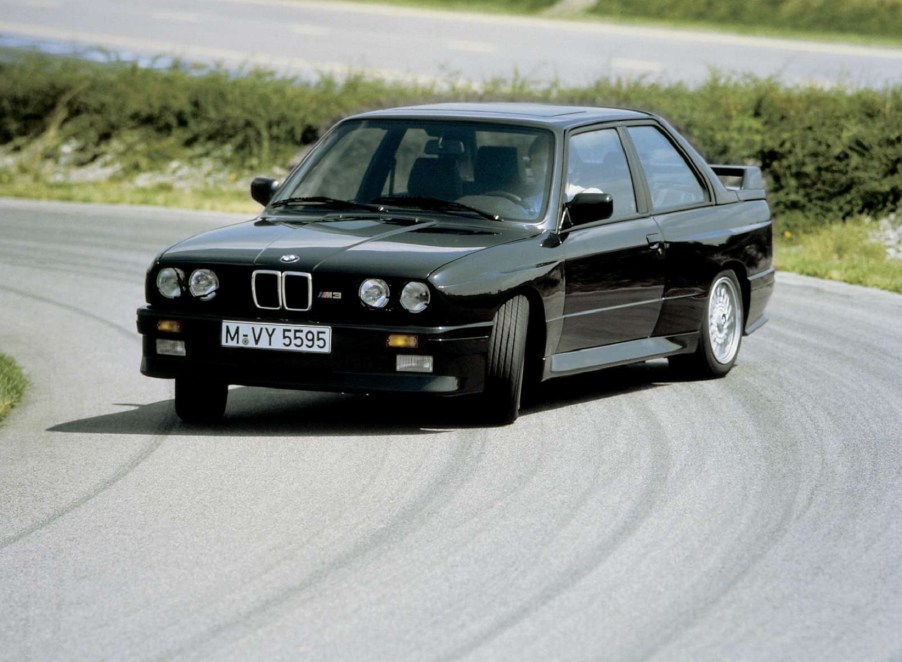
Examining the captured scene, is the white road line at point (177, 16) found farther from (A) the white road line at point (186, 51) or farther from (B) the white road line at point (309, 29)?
(B) the white road line at point (309, 29)

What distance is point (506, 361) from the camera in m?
7.99

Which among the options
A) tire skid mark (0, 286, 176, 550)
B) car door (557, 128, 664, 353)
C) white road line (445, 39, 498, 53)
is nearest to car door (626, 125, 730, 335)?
car door (557, 128, 664, 353)

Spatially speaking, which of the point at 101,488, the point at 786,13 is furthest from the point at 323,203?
the point at 786,13

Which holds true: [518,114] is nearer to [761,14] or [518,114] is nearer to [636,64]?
[636,64]

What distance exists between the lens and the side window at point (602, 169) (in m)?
8.98

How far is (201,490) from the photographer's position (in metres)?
6.89

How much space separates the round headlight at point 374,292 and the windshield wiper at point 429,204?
106 cm

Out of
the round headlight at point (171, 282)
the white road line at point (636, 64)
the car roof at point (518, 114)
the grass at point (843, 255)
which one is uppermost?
the car roof at point (518, 114)

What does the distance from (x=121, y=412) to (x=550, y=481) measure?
290 centimetres

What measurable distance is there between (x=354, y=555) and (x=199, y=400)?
2.79 metres

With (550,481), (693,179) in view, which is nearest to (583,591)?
(550,481)

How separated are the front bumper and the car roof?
5.40 feet

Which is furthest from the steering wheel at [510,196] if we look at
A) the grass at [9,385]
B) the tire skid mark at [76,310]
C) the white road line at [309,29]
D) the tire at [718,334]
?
the white road line at [309,29]

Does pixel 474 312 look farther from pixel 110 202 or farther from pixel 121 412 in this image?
pixel 110 202
